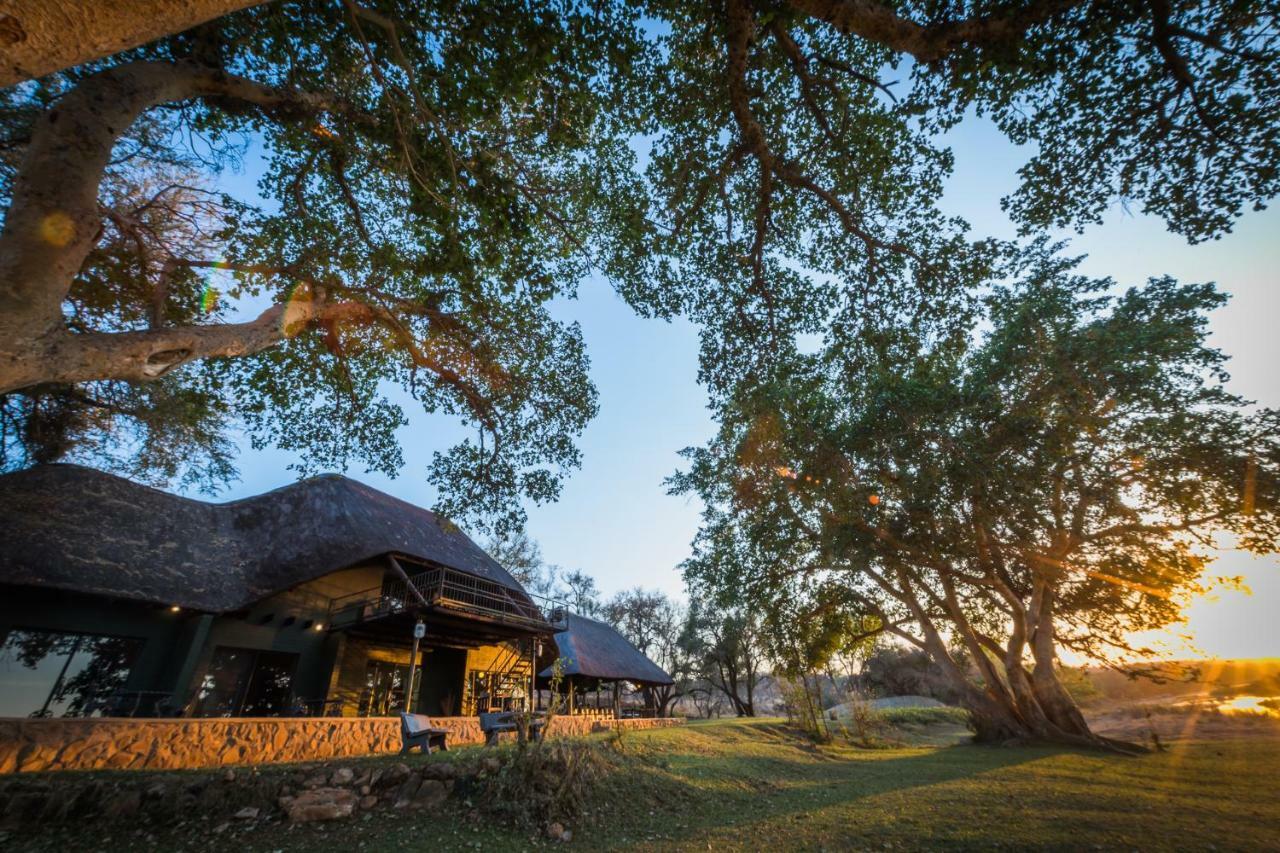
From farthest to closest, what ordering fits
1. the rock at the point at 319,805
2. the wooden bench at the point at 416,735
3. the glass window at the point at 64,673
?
Result: the glass window at the point at 64,673 → the wooden bench at the point at 416,735 → the rock at the point at 319,805

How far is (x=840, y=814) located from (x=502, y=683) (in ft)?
53.9

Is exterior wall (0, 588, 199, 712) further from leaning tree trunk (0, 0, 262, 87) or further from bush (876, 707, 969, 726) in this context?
bush (876, 707, 969, 726)

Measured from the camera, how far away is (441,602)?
12.7m

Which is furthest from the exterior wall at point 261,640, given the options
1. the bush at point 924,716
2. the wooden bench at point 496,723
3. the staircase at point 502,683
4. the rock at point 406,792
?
the bush at point 924,716

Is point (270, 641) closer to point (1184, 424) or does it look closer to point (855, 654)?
point (855, 654)

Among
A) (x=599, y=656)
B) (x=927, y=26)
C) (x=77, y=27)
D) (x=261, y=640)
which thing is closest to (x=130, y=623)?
(x=261, y=640)

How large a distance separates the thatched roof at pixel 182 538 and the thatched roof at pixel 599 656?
6896mm

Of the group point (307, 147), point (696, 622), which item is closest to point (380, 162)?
point (307, 147)

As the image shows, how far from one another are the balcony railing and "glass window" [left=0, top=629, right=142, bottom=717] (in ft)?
14.8

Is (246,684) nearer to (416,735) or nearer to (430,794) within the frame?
(416,735)

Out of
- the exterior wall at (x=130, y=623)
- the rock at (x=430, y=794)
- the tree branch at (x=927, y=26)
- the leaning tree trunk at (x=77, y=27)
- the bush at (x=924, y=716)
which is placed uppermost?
the tree branch at (x=927, y=26)

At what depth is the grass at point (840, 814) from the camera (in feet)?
16.6

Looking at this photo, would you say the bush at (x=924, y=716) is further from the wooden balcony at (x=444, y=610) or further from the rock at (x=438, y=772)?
the rock at (x=438, y=772)

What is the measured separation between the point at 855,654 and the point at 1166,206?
19.4 metres
